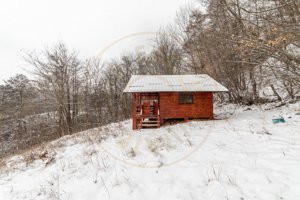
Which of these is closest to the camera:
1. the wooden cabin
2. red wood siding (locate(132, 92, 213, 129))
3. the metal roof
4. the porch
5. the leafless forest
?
the porch

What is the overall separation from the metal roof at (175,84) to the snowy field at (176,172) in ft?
17.3

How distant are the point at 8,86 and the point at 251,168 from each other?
99.9ft

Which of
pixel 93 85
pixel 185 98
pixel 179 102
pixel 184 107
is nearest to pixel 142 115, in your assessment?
pixel 179 102

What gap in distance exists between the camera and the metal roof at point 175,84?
11727mm

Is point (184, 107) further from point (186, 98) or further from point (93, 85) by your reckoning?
point (93, 85)

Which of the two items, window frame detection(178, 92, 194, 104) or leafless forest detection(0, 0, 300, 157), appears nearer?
window frame detection(178, 92, 194, 104)

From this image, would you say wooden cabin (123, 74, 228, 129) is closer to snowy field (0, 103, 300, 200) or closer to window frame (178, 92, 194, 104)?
window frame (178, 92, 194, 104)

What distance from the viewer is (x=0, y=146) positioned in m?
20.0

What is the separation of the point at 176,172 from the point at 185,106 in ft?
27.1

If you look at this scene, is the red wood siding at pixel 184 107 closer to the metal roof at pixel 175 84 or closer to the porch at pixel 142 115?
the porch at pixel 142 115

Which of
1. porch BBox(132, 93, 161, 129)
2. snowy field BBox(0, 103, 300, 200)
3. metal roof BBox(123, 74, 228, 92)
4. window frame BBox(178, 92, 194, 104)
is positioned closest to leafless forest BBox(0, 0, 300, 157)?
metal roof BBox(123, 74, 228, 92)

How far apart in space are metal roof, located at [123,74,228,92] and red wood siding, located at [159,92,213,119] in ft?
1.76

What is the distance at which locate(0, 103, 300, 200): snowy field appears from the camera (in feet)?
11.6

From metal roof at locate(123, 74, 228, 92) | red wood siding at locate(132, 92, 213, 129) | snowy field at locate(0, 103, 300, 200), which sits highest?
metal roof at locate(123, 74, 228, 92)
